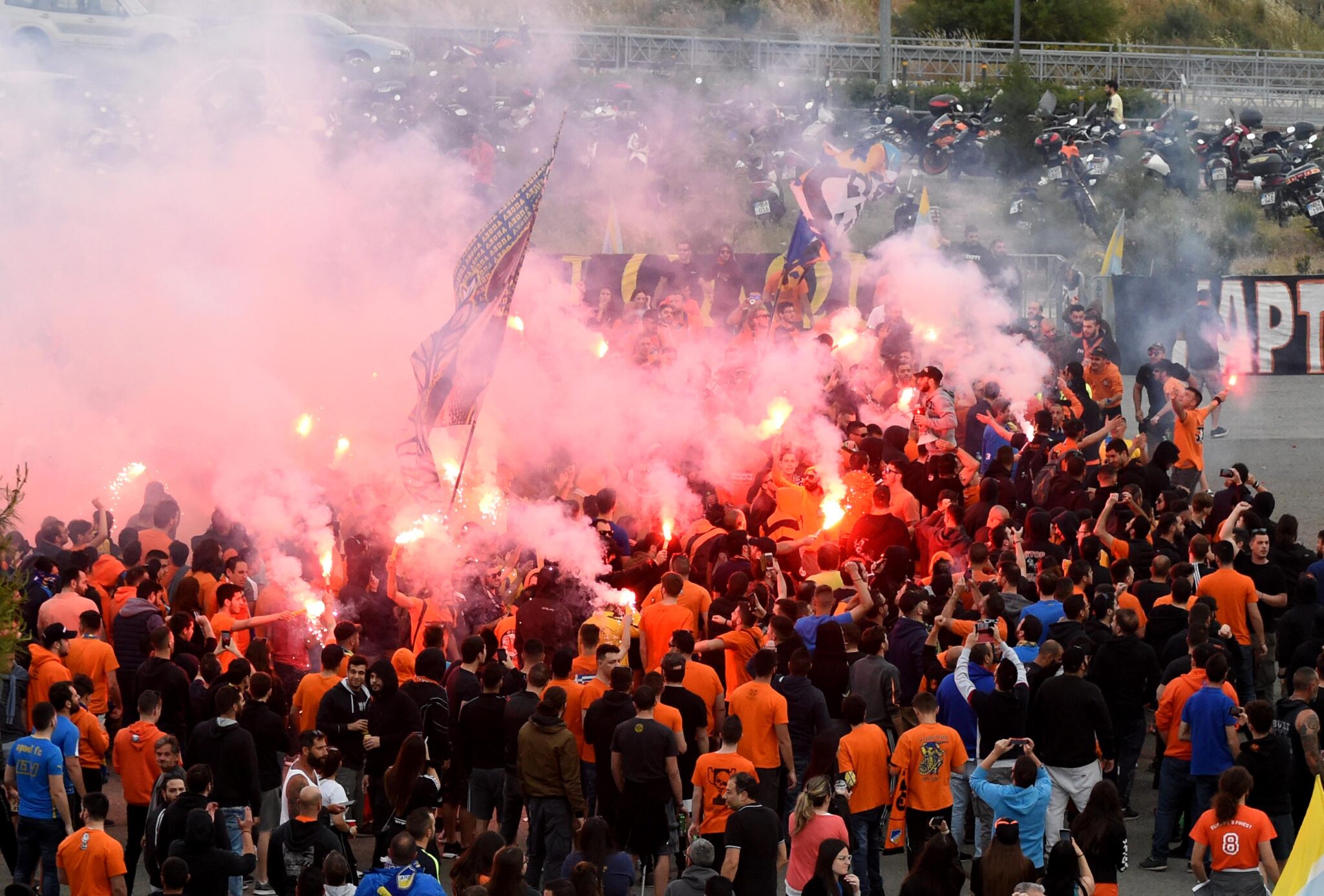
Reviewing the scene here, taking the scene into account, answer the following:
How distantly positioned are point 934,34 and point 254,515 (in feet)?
89.0

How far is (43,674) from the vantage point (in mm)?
9078

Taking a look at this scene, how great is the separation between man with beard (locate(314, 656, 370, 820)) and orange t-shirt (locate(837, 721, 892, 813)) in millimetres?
2377

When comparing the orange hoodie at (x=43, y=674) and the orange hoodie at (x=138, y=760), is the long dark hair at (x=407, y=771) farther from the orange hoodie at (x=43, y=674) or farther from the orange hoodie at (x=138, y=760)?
the orange hoodie at (x=43, y=674)

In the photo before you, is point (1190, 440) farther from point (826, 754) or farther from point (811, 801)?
point (811, 801)

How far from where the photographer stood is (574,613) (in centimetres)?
1055

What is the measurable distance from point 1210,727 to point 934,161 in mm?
18307

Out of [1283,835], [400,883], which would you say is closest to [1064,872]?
[1283,835]

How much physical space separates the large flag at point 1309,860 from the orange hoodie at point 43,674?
6002mm

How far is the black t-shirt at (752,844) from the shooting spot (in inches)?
288

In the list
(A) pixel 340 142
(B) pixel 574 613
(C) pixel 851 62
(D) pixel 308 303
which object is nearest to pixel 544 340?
(D) pixel 308 303

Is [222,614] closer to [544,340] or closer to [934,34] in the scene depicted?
[544,340]

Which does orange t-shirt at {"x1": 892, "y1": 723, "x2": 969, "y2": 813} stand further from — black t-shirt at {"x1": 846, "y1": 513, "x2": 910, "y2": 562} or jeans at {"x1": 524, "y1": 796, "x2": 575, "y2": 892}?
black t-shirt at {"x1": 846, "y1": 513, "x2": 910, "y2": 562}

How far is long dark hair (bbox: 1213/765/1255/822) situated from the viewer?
7238 mm

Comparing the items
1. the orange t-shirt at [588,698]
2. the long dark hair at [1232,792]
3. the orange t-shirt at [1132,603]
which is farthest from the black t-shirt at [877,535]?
the long dark hair at [1232,792]
